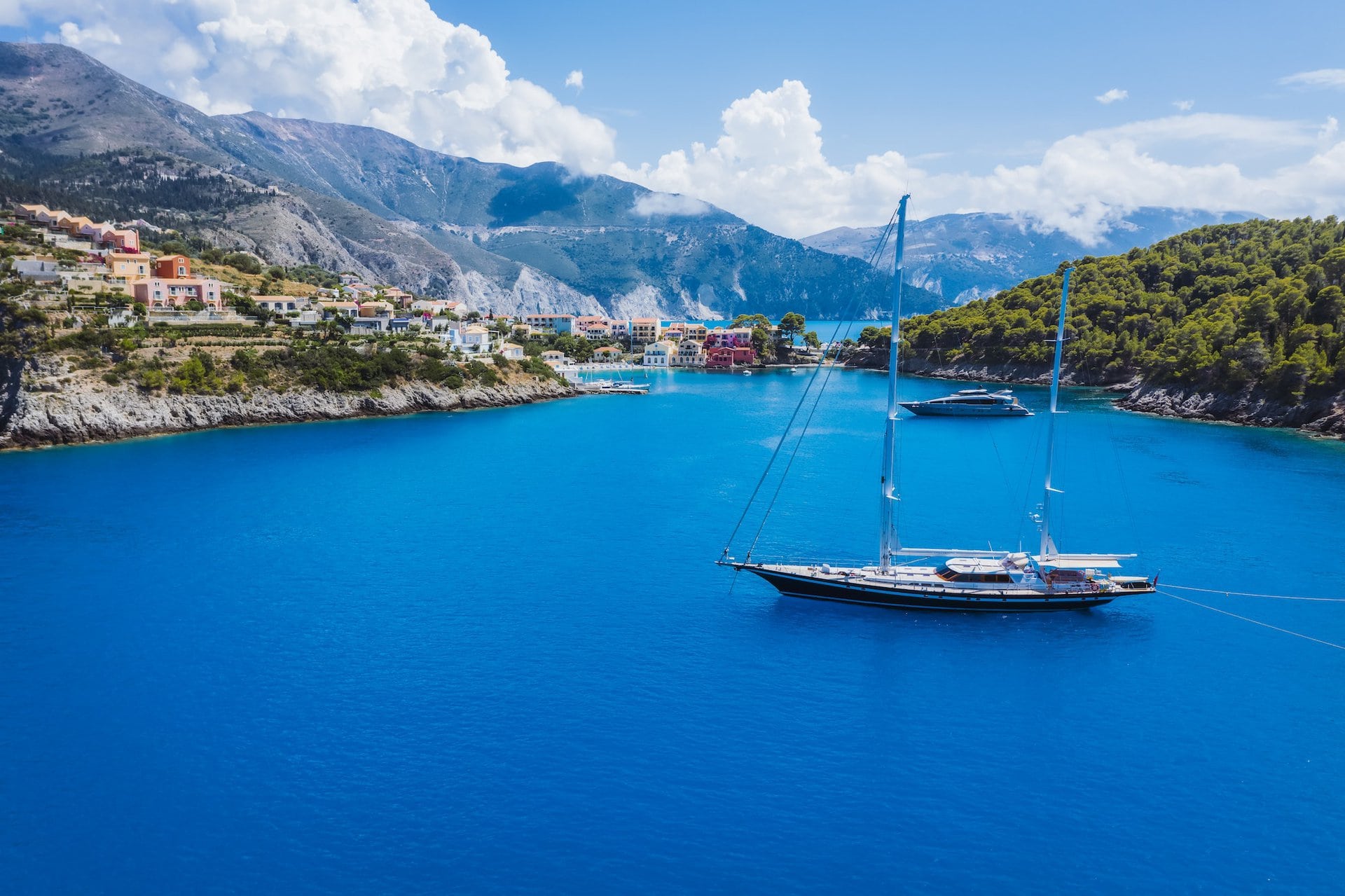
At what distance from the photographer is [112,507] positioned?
41656mm

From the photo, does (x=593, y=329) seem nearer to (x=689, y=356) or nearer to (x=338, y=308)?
(x=689, y=356)

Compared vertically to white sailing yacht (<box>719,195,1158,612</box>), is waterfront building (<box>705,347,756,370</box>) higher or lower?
higher

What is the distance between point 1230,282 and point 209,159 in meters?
202

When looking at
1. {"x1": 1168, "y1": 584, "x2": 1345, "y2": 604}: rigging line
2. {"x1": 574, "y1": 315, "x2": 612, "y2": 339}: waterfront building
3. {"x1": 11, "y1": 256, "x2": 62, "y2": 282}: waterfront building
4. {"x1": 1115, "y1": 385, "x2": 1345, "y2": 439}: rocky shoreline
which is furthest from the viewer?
{"x1": 574, "y1": 315, "x2": 612, "y2": 339}: waterfront building

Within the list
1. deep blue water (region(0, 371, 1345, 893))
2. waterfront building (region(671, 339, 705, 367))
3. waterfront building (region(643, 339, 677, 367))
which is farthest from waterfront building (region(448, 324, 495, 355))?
deep blue water (region(0, 371, 1345, 893))

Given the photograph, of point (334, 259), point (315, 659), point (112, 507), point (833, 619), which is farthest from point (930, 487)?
point (334, 259)

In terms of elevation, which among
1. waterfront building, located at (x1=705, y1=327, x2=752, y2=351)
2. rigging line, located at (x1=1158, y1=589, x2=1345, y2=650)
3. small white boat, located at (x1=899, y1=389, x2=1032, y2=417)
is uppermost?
waterfront building, located at (x1=705, y1=327, x2=752, y2=351)

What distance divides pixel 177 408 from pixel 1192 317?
9801 cm

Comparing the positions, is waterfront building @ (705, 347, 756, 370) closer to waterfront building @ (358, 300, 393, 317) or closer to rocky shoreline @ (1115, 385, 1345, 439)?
Answer: waterfront building @ (358, 300, 393, 317)

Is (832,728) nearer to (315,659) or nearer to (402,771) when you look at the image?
(402,771)

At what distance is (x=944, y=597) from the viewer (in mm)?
28375

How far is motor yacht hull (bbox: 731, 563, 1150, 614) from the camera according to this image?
28.3 meters

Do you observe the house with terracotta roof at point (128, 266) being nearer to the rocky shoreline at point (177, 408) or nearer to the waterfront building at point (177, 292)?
the waterfront building at point (177, 292)

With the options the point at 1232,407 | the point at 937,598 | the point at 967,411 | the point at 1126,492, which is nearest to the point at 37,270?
the point at 937,598
